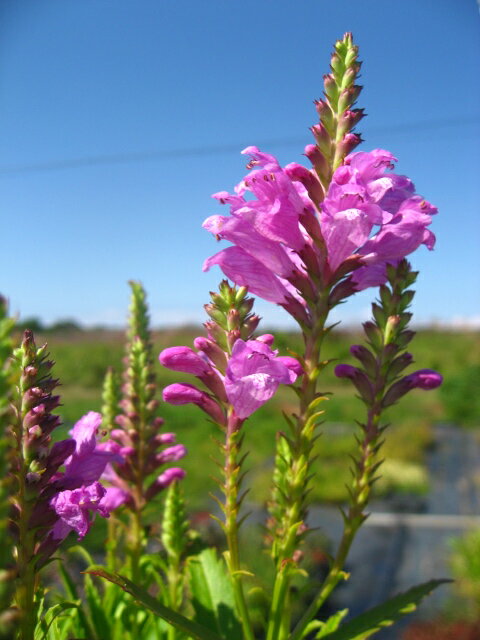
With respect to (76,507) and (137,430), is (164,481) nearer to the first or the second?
(137,430)

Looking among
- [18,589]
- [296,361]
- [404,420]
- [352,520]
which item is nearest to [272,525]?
[352,520]

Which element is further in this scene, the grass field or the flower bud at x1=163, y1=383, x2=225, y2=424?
the grass field

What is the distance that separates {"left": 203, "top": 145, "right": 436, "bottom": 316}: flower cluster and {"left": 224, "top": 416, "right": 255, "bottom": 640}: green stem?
23cm

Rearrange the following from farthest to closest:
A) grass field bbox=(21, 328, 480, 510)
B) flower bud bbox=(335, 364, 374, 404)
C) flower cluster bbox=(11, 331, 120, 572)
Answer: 1. grass field bbox=(21, 328, 480, 510)
2. flower bud bbox=(335, 364, 374, 404)
3. flower cluster bbox=(11, 331, 120, 572)

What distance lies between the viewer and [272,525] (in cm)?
116

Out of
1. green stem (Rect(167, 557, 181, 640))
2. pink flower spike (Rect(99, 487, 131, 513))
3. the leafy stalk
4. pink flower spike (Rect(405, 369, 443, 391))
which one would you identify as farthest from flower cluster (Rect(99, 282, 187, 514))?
pink flower spike (Rect(405, 369, 443, 391))

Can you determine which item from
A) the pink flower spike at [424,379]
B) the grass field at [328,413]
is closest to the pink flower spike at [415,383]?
the pink flower spike at [424,379]

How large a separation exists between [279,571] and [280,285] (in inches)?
17.6

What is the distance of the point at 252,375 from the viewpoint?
79 cm

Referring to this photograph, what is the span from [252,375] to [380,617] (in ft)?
1.50

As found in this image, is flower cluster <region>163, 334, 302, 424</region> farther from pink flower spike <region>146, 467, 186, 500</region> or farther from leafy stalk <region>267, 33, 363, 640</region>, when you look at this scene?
pink flower spike <region>146, 467, 186, 500</region>

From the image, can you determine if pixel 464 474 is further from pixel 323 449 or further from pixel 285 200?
pixel 285 200

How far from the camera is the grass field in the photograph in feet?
37.9

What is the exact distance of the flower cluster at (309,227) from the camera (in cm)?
84
